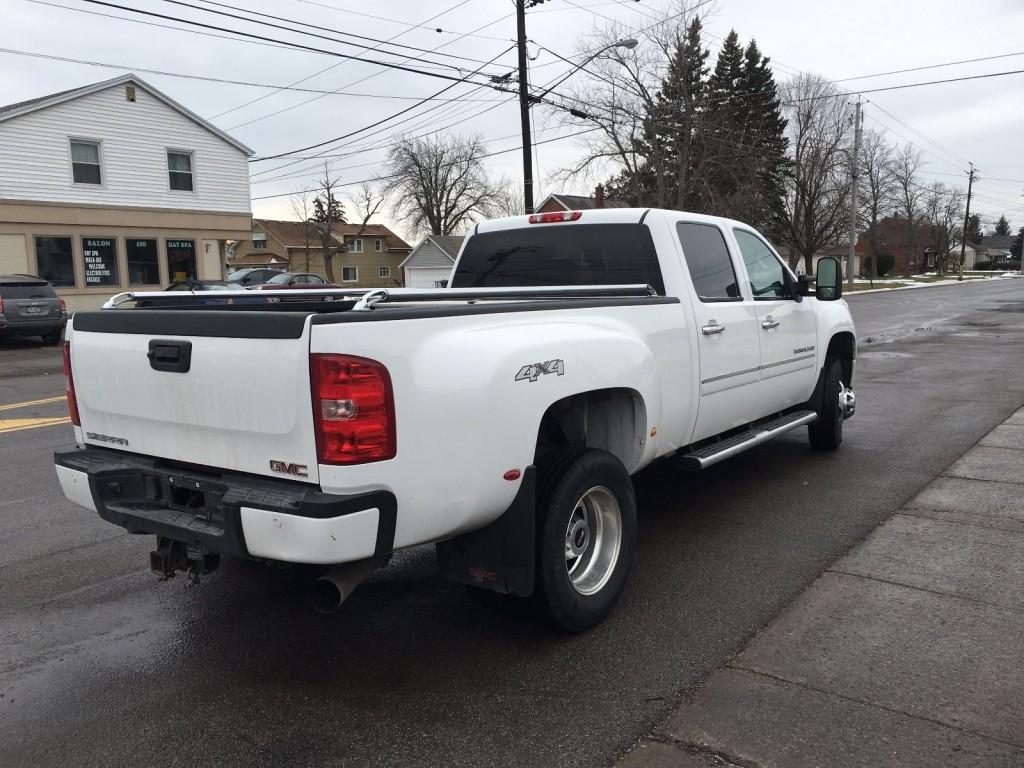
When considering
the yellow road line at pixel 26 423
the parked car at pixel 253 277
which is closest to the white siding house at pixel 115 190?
the parked car at pixel 253 277

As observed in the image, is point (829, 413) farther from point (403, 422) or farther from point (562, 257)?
point (403, 422)

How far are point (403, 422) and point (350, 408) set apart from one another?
0.20 meters

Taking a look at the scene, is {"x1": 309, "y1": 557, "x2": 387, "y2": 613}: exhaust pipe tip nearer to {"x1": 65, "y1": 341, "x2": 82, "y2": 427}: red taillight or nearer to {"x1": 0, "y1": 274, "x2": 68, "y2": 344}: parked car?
{"x1": 65, "y1": 341, "x2": 82, "y2": 427}: red taillight

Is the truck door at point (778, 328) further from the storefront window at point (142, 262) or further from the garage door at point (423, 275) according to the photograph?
the garage door at point (423, 275)

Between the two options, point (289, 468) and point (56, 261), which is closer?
point (289, 468)

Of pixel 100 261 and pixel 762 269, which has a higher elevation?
pixel 100 261

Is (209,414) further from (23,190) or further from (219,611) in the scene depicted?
(23,190)

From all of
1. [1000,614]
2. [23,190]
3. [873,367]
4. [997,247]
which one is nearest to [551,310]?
[1000,614]

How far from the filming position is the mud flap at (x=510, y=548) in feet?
11.1

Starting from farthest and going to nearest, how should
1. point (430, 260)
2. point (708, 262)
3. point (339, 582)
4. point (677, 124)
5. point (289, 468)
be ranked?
point (430, 260)
point (677, 124)
point (708, 262)
point (339, 582)
point (289, 468)

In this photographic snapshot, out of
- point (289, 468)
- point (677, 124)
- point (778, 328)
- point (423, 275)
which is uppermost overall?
point (677, 124)

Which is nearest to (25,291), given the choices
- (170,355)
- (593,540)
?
(170,355)

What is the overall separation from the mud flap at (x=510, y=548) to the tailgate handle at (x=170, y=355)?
1306 mm

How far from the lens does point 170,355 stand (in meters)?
3.27
